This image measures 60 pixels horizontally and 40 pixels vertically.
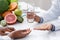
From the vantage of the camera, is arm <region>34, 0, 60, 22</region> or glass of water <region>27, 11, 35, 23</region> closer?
glass of water <region>27, 11, 35, 23</region>

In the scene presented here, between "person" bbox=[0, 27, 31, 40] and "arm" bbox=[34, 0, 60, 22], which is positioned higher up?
"arm" bbox=[34, 0, 60, 22]

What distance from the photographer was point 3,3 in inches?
52.9

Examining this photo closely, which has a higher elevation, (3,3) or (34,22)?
(3,3)

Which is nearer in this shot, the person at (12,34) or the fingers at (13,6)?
the person at (12,34)

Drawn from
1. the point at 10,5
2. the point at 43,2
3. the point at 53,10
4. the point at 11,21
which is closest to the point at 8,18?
the point at 11,21

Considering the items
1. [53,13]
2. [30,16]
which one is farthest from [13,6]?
[53,13]

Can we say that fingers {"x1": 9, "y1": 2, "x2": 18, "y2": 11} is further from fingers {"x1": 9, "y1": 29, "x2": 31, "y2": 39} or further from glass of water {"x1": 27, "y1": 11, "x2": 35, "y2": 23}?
fingers {"x1": 9, "y1": 29, "x2": 31, "y2": 39}

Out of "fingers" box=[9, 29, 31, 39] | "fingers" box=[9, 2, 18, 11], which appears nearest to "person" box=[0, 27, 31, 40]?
"fingers" box=[9, 29, 31, 39]

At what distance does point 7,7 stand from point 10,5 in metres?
0.07

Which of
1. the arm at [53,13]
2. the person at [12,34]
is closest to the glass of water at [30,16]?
the arm at [53,13]

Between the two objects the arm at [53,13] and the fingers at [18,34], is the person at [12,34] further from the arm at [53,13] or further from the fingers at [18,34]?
the arm at [53,13]

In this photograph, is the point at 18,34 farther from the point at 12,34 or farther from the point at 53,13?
the point at 53,13

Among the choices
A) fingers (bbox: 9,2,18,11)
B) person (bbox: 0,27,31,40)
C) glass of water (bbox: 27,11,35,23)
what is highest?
fingers (bbox: 9,2,18,11)

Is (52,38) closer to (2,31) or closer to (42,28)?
(42,28)
